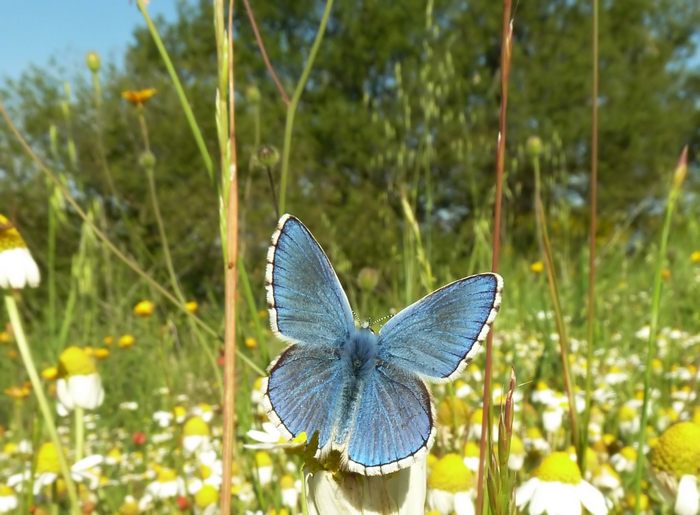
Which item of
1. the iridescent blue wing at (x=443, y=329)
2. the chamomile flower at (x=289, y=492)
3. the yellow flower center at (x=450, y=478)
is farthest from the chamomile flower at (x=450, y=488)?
the chamomile flower at (x=289, y=492)

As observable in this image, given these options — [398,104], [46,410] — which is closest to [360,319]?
[46,410]

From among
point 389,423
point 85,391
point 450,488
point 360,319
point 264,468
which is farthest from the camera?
point 360,319

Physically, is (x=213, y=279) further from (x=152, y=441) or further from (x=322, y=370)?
(x=322, y=370)

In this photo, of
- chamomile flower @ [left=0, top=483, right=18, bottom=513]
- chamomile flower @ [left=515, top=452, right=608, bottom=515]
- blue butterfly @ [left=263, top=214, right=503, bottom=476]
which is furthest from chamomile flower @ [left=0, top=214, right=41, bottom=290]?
chamomile flower @ [left=0, top=483, right=18, bottom=513]

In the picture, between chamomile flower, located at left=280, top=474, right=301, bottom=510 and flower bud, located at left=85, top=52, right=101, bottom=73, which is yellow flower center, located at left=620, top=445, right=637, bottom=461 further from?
flower bud, located at left=85, top=52, right=101, bottom=73

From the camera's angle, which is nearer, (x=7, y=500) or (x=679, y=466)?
(x=679, y=466)

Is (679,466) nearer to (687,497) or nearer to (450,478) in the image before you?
(687,497)

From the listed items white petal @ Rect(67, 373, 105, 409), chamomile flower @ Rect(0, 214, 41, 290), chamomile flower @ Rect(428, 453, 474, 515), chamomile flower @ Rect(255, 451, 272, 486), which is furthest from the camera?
chamomile flower @ Rect(255, 451, 272, 486)
